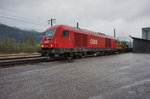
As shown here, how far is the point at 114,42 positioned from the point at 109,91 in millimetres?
17910

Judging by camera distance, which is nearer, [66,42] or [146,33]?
[66,42]

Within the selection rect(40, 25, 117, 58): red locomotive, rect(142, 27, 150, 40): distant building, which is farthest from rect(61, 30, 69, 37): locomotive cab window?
rect(142, 27, 150, 40): distant building

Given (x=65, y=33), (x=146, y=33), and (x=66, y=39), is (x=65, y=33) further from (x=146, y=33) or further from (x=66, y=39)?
(x=146, y=33)

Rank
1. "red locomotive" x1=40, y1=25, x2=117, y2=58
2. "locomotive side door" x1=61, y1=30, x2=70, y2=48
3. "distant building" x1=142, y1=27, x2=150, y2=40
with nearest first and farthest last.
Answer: "red locomotive" x1=40, y1=25, x2=117, y2=58 < "locomotive side door" x1=61, y1=30, x2=70, y2=48 < "distant building" x1=142, y1=27, x2=150, y2=40

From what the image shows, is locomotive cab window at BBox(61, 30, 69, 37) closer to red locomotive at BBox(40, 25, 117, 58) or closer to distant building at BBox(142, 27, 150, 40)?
red locomotive at BBox(40, 25, 117, 58)

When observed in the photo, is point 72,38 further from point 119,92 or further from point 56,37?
point 119,92

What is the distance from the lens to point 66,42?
9.50 meters

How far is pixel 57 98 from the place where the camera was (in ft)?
8.25

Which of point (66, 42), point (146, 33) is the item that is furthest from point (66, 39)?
point (146, 33)

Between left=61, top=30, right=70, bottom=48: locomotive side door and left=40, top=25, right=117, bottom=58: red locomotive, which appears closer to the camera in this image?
left=40, top=25, right=117, bottom=58: red locomotive

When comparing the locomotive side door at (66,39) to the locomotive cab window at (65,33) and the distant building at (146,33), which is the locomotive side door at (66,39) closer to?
the locomotive cab window at (65,33)

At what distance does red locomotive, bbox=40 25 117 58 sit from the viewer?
8.81 m

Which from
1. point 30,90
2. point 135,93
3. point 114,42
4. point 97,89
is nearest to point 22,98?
point 30,90

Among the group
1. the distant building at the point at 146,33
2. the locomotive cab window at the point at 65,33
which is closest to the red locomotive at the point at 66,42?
the locomotive cab window at the point at 65,33
